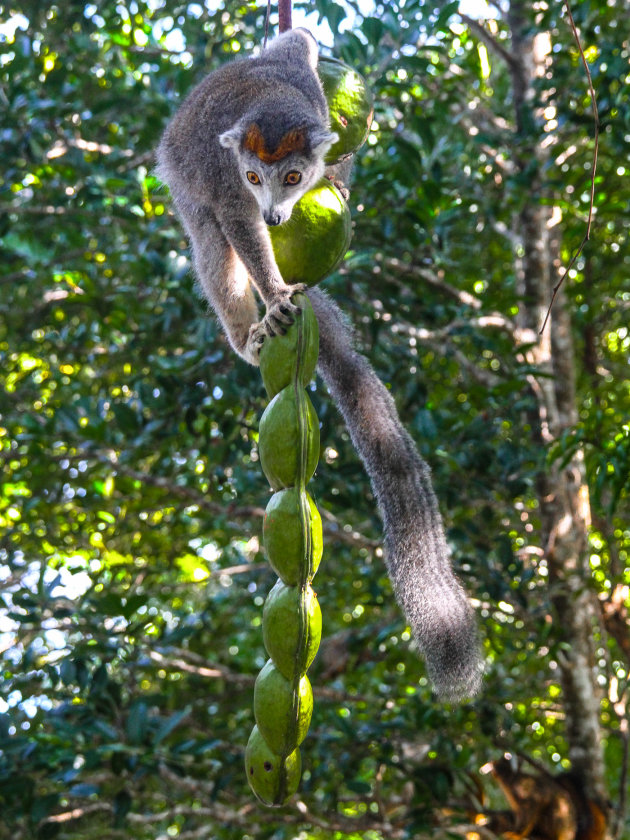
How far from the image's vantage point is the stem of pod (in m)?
1.19

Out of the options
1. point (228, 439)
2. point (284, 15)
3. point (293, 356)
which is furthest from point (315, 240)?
point (228, 439)

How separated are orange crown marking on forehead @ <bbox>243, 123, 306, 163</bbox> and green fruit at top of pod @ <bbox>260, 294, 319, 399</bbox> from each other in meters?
1.23

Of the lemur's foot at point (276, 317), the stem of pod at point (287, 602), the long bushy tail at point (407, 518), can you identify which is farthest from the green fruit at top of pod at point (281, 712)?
the lemur's foot at point (276, 317)

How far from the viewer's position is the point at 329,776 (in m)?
3.98

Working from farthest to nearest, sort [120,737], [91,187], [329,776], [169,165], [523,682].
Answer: [523,682] < [329,776] < [91,187] < [120,737] < [169,165]

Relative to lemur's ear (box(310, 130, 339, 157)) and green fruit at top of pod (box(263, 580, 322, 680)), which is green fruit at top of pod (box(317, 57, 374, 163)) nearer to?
lemur's ear (box(310, 130, 339, 157))

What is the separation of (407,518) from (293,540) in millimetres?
661

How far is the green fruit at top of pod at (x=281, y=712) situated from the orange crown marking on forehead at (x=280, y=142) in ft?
5.58

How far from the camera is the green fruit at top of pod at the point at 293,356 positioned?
1353mm

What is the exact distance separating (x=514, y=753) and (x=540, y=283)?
2.47 m

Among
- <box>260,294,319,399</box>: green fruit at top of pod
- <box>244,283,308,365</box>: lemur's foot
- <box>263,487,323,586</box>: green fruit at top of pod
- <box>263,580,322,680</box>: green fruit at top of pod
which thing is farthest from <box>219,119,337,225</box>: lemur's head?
<box>263,580,322,680</box>: green fruit at top of pod

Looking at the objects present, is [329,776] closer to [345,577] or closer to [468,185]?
[345,577]

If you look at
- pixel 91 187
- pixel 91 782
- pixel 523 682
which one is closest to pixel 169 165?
pixel 91 187

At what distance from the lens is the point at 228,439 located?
3.65 metres
